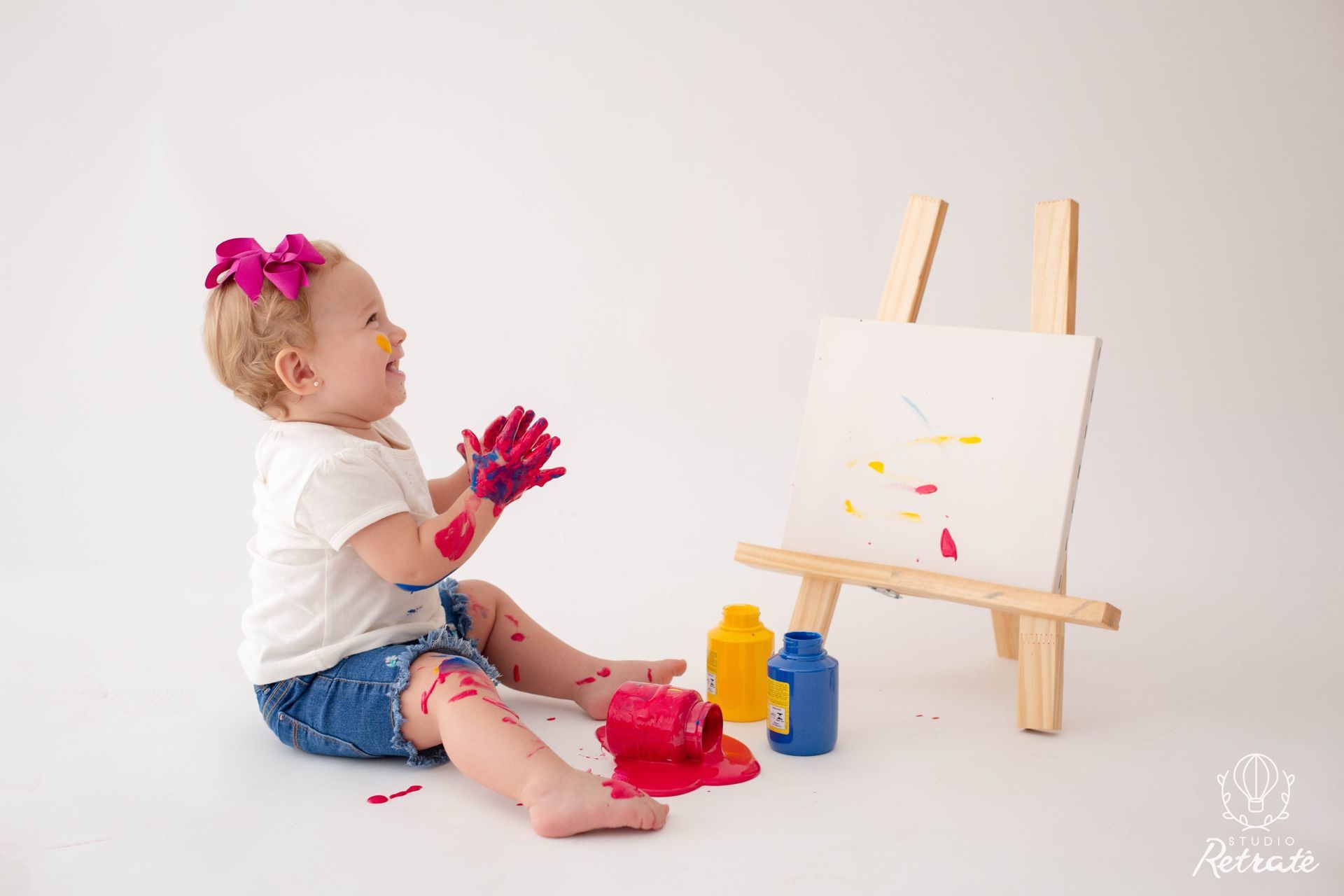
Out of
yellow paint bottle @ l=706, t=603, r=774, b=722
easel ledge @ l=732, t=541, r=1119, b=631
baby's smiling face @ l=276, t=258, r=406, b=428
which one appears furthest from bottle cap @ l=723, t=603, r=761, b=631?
baby's smiling face @ l=276, t=258, r=406, b=428

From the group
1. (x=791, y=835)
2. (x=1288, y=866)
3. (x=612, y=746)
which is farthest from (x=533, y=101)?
(x=1288, y=866)

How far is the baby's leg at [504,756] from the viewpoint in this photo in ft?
7.41

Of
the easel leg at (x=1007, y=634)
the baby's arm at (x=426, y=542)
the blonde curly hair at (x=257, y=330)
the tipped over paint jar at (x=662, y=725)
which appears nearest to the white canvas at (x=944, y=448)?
the easel leg at (x=1007, y=634)

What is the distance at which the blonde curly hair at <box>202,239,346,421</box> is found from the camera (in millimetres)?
2693

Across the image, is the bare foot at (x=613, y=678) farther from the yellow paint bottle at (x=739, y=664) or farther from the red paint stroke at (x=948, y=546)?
the red paint stroke at (x=948, y=546)

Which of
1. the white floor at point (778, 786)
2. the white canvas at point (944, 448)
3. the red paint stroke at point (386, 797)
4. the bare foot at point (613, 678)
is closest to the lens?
the white floor at point (778, 786)

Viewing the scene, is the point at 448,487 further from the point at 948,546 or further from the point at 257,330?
the point at 948,546

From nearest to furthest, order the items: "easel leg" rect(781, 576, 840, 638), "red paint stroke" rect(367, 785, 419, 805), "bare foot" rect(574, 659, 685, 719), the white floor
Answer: the white floor, "red paint stroke" rect(367, 785, 419, 805), "bare foot" rect(574, 659, 685, 719), "easel leg" rect(781, 576, 840, 638)

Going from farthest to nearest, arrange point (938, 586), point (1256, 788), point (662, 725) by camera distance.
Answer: point (938, 586) < point (662, 725) < point (1256, 788)

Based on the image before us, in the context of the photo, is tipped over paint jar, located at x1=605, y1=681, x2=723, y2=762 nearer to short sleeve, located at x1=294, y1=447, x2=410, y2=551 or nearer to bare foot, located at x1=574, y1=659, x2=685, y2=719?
bare foot, located at x1=574, y1=659, x2=685, y2=719

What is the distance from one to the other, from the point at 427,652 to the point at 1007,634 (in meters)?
1.58

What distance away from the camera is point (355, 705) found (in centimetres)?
262

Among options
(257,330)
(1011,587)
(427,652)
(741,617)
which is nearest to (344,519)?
(427,652)

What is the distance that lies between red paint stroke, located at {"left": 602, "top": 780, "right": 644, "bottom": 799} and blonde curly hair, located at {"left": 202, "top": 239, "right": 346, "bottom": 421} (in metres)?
1.17
